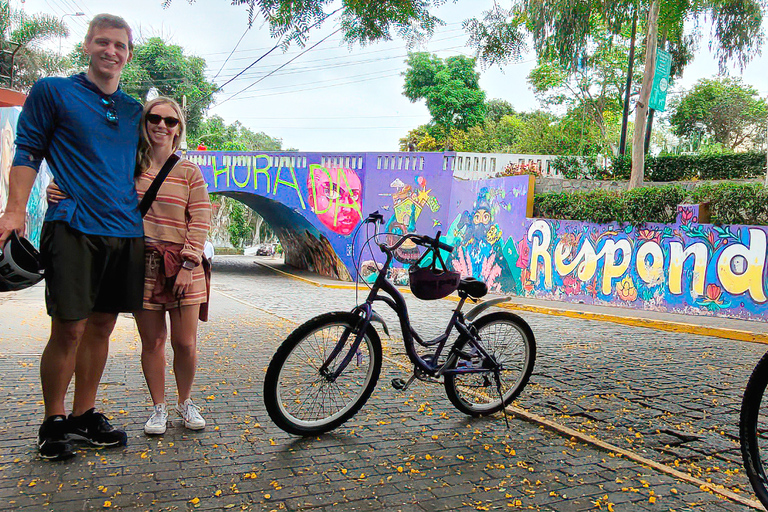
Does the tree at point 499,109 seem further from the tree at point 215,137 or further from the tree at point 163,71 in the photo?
the tree at point 163,71

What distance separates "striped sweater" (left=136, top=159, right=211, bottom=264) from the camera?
328 cm

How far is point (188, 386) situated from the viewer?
11.7 ft

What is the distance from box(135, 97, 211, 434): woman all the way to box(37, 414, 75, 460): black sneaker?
440 mm

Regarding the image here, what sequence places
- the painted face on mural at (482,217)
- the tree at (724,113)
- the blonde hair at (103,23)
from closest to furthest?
the blonde hair at (103,23) < the painted face on mural at (482,217) < the tree at (724,113)

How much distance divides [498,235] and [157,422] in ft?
47.8

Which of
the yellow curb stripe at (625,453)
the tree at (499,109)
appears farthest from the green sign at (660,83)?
the tree at (499,109)

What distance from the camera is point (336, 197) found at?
21203mm

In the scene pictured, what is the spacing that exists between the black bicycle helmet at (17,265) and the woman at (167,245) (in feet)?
1.89

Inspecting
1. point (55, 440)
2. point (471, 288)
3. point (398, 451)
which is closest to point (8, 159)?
point (55, 440)

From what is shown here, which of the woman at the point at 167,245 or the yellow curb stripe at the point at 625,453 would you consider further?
the woman at the point at 167,245

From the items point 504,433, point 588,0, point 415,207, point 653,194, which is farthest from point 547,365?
point 415,207

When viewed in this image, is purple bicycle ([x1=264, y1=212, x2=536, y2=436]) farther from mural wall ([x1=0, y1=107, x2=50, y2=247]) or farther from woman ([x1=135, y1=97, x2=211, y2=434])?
mural wall ([x1=0, y1=107, x2=50, y2=247])

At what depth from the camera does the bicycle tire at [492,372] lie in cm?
404

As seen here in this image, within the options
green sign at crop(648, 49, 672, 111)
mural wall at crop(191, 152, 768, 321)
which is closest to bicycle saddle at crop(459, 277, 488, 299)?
mural wall at crop(191, 152, 768, 321)
